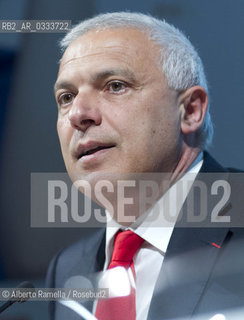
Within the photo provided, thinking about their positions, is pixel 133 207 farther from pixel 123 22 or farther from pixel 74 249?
pixel 123 22

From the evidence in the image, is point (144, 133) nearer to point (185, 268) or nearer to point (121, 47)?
point (121, 47)

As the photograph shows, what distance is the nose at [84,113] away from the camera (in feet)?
4.12

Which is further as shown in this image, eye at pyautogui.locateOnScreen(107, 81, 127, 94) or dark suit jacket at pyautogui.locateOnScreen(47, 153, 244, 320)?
eye at pyautogui.locateOnScreen(107, 81, 127, 94)

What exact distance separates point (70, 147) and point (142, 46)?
0.36 metres

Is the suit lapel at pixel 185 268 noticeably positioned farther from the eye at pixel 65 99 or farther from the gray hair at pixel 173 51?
the eye at pixel 65 99

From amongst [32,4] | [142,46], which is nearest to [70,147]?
[142,46]

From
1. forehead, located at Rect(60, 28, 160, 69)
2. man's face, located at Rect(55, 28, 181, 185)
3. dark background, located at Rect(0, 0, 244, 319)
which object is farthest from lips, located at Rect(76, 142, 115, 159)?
forehead, located at Rect(60, 28, 160, 69)

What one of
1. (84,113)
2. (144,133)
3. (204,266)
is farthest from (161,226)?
(84,113)

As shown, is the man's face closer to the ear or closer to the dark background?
the ear

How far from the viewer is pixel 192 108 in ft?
4.27

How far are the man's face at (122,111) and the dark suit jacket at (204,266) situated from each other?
0.54 feet

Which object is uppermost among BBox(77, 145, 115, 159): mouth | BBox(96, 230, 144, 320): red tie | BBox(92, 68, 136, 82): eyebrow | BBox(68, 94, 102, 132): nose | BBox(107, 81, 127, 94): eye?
BBox(92, 68, 136, 82): eyebrow

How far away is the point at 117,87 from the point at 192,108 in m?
0.23

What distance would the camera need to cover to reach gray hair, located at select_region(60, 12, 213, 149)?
129 cm
